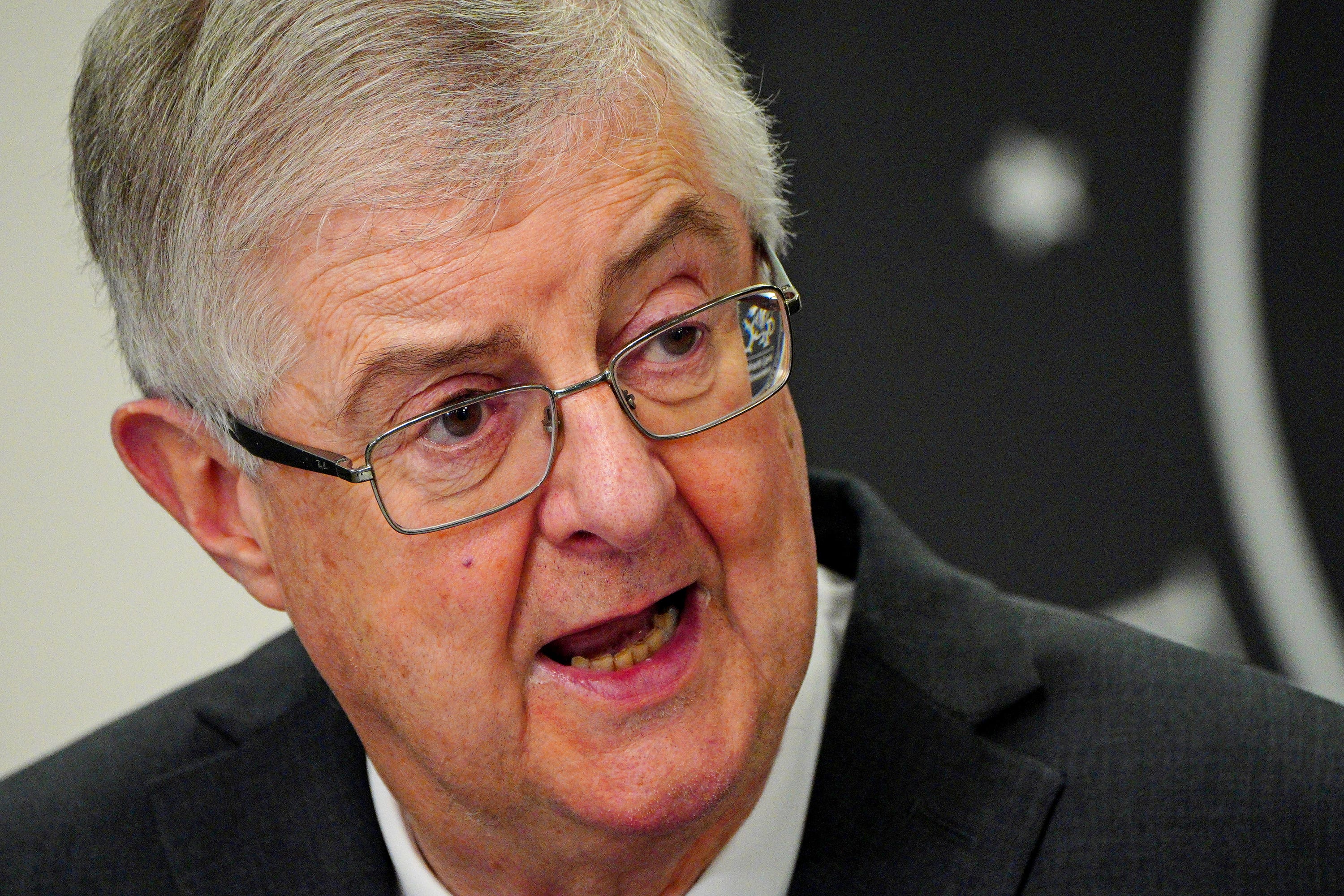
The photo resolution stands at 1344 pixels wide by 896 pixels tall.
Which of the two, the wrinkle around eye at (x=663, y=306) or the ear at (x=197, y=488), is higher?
the wrinkle around eye at (x=663, y=306)

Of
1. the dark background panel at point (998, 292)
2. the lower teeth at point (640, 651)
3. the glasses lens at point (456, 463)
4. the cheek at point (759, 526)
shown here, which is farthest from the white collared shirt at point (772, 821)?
the dark background panel at point (998, 292)

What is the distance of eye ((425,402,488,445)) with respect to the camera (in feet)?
4.33

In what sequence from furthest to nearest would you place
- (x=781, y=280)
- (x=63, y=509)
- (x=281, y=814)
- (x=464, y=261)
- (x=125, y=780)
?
(x=63, y=509) < (x=125, y=780) < (x=281, y=814) < (x=781, y=280) < (x=464, y=261)

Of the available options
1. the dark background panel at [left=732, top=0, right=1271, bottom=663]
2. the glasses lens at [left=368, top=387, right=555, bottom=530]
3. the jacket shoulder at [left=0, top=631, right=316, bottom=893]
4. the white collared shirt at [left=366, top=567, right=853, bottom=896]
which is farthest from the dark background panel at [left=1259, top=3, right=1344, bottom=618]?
the jacket shoulder at [left=0, top=631, right=316, bottom=893]

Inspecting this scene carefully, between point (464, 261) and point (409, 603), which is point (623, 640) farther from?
point (464, 261)

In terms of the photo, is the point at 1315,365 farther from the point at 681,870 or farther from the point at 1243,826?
the point at 681,870

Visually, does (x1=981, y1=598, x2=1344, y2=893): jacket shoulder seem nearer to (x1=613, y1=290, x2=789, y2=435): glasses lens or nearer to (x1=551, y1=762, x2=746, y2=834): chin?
(x1=551, y1=762, x2=746, y2=834): chin

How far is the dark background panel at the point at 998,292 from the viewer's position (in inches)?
96.0

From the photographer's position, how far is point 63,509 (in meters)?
2.67

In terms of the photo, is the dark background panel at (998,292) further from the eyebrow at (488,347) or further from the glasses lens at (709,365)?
the eyebrow at (488,347)

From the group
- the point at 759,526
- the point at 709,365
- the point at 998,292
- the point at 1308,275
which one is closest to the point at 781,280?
the point at 709,365

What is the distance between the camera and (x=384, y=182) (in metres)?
1.24

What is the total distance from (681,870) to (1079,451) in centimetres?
132

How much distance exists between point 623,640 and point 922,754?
17.0 inches
